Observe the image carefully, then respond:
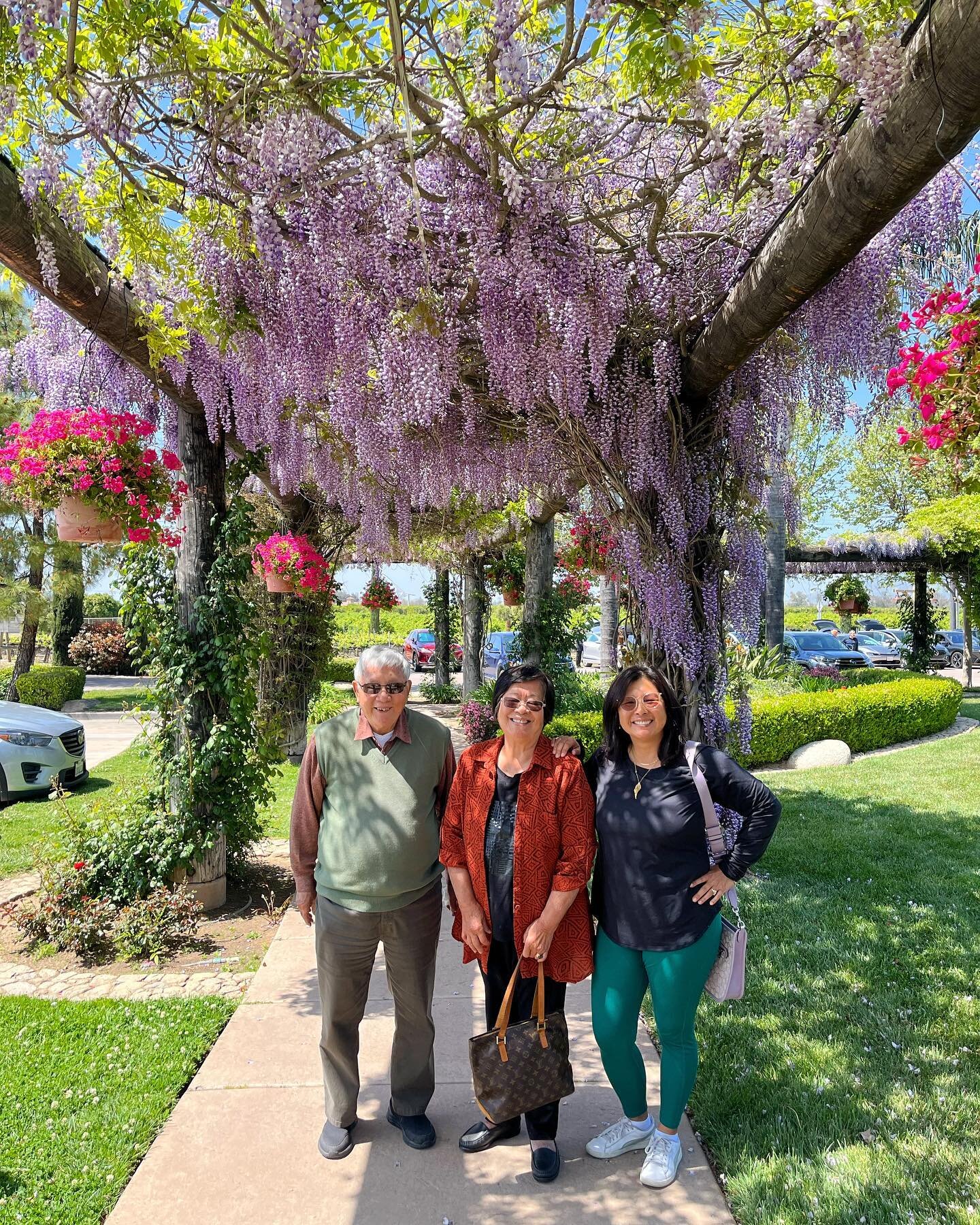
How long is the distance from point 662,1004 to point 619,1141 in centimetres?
49

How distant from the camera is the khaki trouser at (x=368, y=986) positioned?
2.22 m

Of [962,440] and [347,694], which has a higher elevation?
[962,440]

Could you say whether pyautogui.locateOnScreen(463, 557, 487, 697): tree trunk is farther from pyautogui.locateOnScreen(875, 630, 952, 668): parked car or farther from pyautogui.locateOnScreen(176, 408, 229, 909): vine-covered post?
pyautogui.locateOnScreen(875, 630, 952, 668): parked car

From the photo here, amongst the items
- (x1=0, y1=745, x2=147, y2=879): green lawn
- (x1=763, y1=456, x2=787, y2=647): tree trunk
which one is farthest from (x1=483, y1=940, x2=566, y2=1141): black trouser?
(x1=763, y1=456, x2=787, y2=647): tree trunk

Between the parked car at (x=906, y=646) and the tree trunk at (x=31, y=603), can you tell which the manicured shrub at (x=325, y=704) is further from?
the parked car at (x=906, y=646)

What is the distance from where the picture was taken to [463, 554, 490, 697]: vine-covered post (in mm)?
12711

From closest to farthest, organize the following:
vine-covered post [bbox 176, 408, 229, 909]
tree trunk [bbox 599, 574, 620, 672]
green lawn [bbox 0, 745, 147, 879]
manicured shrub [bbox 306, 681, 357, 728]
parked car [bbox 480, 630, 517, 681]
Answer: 1. vine-covered post [bbox 176, 408, 229, 909]
2. green lawn [bbox 0, 745, 147, 879]
3. tree trunk [bbox 599, 574, 620, 672]
4. manicured shrub [bbox 306, 681, 357, 728]
5. parked car [bbox 480, 630, 517, 681]

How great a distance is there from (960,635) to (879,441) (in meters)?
8.16

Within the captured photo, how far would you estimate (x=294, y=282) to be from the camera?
314cm

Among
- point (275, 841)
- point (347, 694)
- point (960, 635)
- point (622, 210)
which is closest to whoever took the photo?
point (622, 210)

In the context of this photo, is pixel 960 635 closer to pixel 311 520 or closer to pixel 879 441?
pixel 879 441

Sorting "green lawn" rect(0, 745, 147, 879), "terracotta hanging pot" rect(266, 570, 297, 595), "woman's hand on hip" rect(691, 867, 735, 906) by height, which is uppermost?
"terracotta hanging pot" rect(266, 570, 297, 595)

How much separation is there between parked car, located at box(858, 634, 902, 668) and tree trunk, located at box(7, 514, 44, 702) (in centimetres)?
1863

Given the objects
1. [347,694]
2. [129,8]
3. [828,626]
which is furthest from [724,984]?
[828,626]
